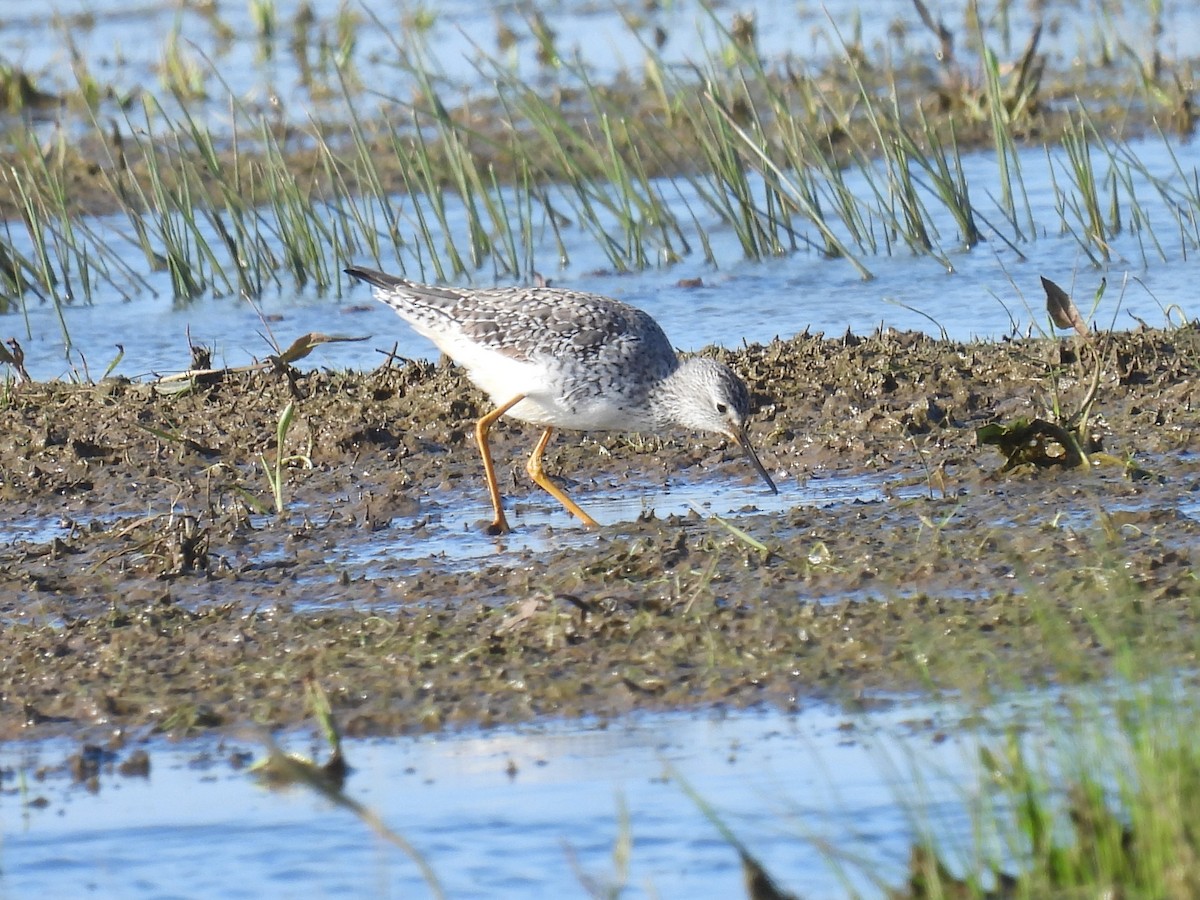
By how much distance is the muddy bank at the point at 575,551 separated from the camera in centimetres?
493

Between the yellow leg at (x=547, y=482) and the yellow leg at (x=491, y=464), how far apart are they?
15cm

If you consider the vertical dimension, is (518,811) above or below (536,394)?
below

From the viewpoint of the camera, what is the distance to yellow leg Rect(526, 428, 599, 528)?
681 centimetres

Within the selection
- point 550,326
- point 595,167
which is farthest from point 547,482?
point 595,167

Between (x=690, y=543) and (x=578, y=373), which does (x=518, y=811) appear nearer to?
(x=690, y=543)

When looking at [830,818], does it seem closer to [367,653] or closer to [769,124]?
[367,653]

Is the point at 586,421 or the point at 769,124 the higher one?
the point at 769,124

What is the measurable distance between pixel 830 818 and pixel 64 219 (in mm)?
7433

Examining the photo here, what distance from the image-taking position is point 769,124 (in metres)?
14.8

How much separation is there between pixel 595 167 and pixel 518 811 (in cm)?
1005

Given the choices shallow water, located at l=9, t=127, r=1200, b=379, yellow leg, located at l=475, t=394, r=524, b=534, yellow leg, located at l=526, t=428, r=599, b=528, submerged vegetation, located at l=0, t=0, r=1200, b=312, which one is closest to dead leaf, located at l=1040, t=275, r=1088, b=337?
shallow water, located at l=9, t=127, r=1200, b=379

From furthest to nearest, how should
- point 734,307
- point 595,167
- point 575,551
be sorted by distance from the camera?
point 595,167
point 734,307
point 575,551

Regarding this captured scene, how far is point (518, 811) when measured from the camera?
425 centimetres

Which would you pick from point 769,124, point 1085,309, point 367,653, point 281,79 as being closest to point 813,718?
point 367,653
